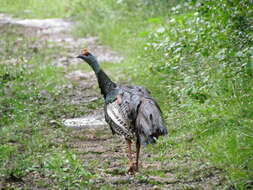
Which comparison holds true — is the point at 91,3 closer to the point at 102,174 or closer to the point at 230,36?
the point at 230,36

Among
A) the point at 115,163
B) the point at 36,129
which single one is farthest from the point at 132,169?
the point at 36,129

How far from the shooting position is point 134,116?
18.8 feet

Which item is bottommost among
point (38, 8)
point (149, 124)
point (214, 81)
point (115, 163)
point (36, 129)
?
point (115, 163)

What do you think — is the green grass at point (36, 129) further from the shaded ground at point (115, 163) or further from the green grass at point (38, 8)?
the green grass at point (38, 8)

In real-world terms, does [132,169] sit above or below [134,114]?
below

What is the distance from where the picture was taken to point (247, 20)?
7.07 meters

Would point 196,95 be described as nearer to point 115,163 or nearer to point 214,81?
Result: point 214,81

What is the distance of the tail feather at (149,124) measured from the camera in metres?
5.37

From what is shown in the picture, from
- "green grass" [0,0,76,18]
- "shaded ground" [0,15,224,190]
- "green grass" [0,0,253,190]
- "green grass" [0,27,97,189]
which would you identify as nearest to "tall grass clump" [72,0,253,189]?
"green grass" [0,0,253,190]

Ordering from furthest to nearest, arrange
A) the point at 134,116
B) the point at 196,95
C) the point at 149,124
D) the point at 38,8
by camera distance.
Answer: the point at 38,8, the point at 196,95, the point at 134,116, the point at 149,124

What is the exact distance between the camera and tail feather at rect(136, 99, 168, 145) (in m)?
5.37

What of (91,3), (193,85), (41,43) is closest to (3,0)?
(91,3)

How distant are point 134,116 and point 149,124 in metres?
0.33

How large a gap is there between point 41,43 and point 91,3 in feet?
14.9
